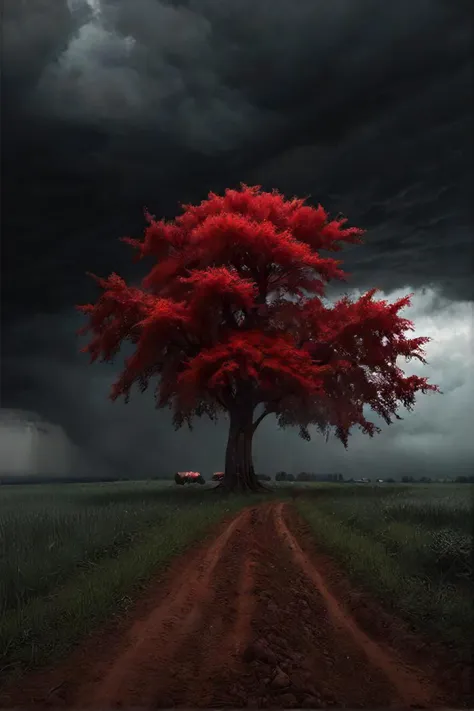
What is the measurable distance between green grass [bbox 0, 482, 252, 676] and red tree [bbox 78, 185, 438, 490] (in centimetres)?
809

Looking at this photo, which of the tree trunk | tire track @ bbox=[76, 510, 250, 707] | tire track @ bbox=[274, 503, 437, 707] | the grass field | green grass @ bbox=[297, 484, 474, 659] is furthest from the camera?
the tree trunk

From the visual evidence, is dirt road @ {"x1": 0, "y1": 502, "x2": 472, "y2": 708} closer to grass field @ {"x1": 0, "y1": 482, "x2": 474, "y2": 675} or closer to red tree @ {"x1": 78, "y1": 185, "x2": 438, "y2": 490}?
grass field @ {"x1": 0, "y1": 482, "x2": 474, "y2": 675}

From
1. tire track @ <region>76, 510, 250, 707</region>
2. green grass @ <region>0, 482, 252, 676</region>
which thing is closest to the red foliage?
green grass @ <region>0, 482, 252, 676</region>

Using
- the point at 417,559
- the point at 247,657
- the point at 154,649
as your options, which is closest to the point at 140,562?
the point at 154,649

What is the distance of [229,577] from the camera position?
867 cm

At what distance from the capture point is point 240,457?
84.7 feet

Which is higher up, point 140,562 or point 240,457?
point 240,457

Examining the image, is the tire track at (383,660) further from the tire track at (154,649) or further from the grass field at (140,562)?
the tire track at (154,649)

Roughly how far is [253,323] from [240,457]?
6.17m

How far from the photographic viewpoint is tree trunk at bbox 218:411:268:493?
25406 mm

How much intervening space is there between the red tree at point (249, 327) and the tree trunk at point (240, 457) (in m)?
0.05

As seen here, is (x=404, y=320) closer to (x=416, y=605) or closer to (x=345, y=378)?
(x=345, y=378)

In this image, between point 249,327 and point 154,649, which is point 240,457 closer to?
point 249,327

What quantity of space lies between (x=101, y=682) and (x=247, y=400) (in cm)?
2118
